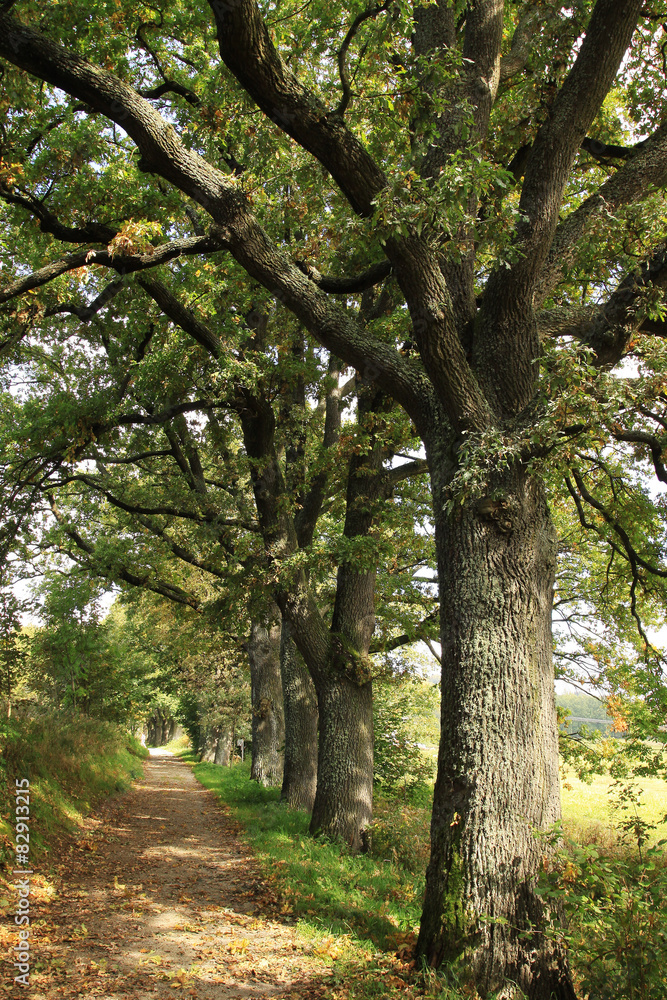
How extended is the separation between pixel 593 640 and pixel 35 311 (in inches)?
568

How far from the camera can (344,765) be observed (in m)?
8.68

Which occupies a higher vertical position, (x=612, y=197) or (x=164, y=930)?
(x=612, y=197)

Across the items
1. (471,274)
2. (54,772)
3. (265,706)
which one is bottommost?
(54,772)

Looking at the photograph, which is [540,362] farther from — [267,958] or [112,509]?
[112,509]

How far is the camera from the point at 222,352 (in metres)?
8.37

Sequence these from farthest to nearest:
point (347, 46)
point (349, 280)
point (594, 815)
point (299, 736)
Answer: point (594, 815) < point (299, 736) < point (349, 280) < point (347, 46)

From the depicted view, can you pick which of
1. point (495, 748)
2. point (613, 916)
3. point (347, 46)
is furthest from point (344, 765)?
point (347, 46)

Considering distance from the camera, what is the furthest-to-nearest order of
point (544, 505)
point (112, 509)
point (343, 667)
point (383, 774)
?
point (112, 509)
point (383, 774)
point (343, 667)
point (544, 505)

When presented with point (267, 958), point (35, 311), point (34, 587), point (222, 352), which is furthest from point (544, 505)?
point (34, 587)

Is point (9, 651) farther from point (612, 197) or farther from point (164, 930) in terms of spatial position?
point (612, 197)

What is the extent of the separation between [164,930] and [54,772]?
5683mm

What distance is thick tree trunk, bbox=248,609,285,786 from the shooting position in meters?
15.4

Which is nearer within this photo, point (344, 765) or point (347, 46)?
point (347, 46)

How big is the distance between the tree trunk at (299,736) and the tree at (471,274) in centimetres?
655
